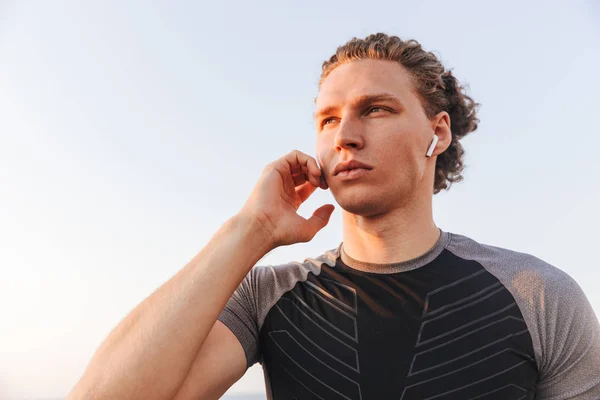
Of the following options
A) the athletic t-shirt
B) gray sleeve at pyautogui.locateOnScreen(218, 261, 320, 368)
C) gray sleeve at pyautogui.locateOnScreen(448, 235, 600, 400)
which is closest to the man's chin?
the athletic t-shirt

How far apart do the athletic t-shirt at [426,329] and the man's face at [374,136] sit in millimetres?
313

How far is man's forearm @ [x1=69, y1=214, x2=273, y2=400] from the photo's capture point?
1.69m

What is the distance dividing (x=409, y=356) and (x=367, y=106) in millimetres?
1025

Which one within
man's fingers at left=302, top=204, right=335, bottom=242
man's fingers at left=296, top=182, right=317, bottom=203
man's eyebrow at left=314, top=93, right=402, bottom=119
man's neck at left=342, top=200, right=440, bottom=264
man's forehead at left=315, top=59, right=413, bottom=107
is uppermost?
man's forehead at left=315, top=59, right=413, bottom=107

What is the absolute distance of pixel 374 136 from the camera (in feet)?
7.13

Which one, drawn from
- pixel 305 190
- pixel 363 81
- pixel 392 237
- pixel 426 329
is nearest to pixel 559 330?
pixel 426 329

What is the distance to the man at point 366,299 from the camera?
1.83 meters

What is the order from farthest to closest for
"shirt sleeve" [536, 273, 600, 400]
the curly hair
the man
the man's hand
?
1. the curly hair
2. the man's hand
3. "shirt sleeve" [536, 273, 600, 400]
4. the man

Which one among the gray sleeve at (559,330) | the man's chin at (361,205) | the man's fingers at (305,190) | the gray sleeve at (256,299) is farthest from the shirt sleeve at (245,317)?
the gray sleeve at (559,330)

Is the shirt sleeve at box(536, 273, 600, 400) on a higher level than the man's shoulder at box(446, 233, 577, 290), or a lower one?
lower

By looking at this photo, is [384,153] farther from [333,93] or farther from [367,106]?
[333,93]

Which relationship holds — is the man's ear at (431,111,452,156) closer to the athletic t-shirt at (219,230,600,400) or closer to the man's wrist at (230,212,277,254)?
the athletic t-shirt at (219,230,600,400)

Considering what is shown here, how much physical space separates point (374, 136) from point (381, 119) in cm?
10

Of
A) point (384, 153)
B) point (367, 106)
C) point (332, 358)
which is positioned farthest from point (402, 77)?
point (332, 358)
